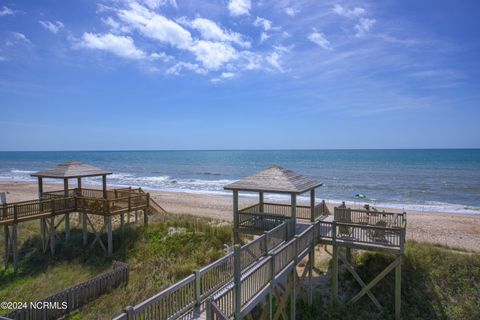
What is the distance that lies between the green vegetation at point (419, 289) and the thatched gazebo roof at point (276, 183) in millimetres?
4173

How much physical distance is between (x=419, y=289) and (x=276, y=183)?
6616 mm

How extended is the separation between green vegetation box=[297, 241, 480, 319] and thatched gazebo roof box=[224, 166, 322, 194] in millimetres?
4173

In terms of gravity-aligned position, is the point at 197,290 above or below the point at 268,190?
below

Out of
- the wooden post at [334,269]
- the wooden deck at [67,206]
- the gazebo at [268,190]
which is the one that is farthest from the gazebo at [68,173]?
the wooden post at [334,269]

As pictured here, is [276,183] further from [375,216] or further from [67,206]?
[67,206]

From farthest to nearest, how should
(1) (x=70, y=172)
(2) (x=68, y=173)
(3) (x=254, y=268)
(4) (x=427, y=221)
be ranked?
(4) (x=427, y=221)
(1) (x=70, y=172)
(2) (x=68, y=173)
(3) (x=254, y=268)

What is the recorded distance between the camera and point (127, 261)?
1426 cm

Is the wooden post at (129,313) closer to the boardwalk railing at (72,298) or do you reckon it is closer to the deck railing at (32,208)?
the boardwalk railing at (72,298)

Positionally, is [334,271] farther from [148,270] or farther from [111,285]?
[111,285]

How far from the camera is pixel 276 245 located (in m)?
10.2

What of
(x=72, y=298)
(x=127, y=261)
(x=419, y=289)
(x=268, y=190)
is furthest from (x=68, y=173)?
(x=419, y=289)

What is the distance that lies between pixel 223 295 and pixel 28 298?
931 cm

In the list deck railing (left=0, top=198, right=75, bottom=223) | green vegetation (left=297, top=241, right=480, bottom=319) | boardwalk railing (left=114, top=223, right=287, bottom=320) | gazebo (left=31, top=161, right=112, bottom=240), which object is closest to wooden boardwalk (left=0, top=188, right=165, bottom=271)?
deck railing (left=0, top=198, right=75, bottom=223)

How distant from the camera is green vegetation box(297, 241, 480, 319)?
10.9 m
